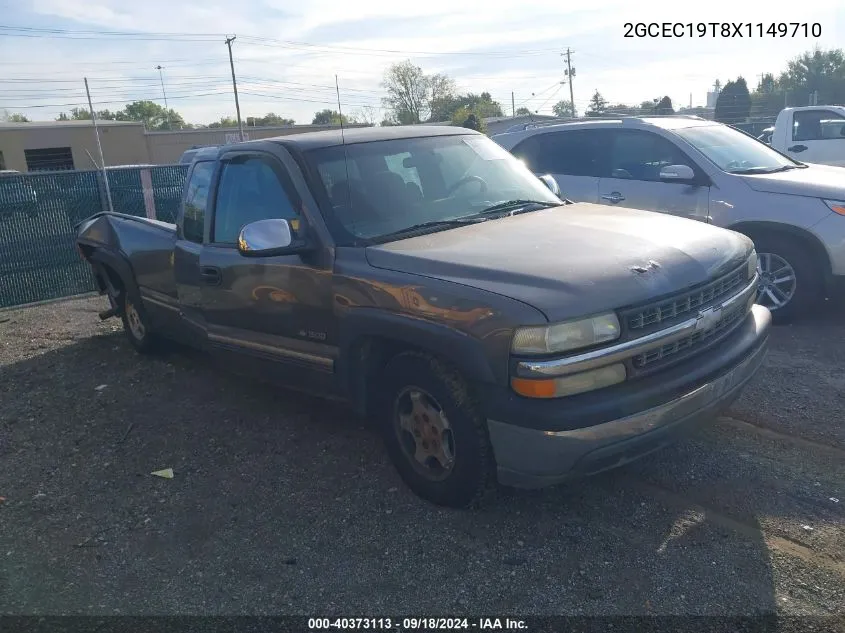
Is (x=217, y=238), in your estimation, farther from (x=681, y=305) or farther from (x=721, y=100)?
(x=721, y=100)

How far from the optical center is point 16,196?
959cm

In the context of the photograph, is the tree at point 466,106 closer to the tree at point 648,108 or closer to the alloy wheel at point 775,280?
the tree at point 648,108

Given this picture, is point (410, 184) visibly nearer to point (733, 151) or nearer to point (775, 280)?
point (775, 280)

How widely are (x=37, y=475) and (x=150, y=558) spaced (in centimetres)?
152

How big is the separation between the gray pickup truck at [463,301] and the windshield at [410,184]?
0.04 feet

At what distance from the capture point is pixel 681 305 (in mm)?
3371

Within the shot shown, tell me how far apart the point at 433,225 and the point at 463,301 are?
98 centimetres

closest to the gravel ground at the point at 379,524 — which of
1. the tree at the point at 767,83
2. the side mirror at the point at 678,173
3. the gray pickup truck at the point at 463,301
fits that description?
the gray pickup truck at the point at 463,301

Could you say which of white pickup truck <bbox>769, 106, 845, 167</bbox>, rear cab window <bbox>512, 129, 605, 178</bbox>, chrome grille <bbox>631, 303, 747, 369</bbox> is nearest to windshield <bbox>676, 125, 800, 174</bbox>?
rear cab window <bbox>512, 129, 605, 178</bbox>

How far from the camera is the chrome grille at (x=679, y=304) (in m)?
3.19

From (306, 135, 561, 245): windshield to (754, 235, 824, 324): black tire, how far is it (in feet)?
8.98

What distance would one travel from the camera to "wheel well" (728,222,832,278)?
20.4 feet

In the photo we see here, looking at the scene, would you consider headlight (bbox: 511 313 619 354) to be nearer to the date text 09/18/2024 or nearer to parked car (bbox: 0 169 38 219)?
the date text 09/18/2024

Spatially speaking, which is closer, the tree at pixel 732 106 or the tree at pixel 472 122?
the tree at pixel 472 122
